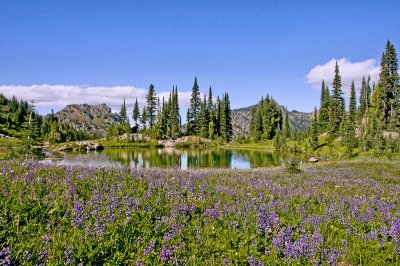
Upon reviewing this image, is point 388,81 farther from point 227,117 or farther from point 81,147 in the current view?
point 81,147

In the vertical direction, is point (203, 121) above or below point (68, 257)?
above

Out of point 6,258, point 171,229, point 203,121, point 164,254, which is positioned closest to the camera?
point 6,258

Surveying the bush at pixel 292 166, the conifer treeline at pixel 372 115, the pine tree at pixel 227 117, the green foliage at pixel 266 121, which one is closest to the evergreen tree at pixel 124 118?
the pine tree at pixel 227 117

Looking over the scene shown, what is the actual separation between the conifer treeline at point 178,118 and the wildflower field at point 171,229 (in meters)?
116

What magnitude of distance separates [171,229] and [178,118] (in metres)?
125

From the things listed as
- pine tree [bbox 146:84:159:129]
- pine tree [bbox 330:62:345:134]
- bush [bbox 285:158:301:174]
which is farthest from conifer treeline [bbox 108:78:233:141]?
bush [bbox 285:158:301:174]

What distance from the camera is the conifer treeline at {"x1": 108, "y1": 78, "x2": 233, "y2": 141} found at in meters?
127

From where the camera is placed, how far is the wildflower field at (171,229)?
217 inches

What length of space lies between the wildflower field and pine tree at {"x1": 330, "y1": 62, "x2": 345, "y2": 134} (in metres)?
81.4

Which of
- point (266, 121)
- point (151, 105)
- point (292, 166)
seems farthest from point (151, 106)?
point (292, 166)

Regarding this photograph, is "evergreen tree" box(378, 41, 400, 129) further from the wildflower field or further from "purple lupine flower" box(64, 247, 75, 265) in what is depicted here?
"purple lupine flower" box(64, 247, 75, 265)

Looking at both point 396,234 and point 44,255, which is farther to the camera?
point 396,234

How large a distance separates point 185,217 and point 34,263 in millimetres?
3554

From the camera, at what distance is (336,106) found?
89688 millimetres
